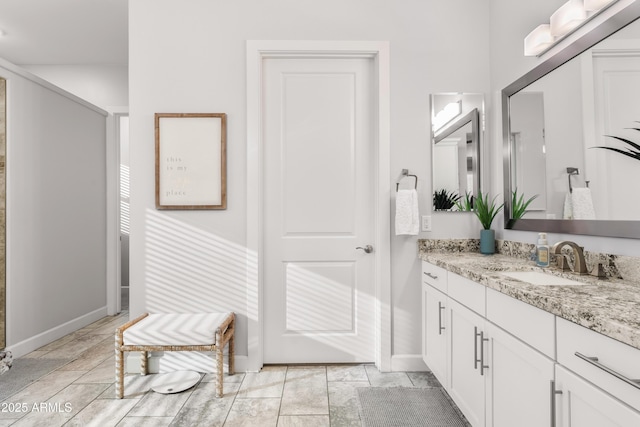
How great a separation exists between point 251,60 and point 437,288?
196 centimetres

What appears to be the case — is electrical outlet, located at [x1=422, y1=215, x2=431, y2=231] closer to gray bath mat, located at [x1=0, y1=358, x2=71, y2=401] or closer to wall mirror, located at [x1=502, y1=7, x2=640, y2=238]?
wall mirror, located at [x1=502, y1=7, x2=640, y2=238]

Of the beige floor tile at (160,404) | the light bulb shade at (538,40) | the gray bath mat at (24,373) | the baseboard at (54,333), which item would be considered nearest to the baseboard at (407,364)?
the beige floor tile at (160,404)

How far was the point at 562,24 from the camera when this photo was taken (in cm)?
180

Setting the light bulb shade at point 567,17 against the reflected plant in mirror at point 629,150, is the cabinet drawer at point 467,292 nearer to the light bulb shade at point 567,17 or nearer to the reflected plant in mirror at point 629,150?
the reflected plant in mirror at point 629,150

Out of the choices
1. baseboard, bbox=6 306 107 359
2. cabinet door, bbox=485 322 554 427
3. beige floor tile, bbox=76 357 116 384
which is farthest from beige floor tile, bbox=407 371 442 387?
baseboard, bbox=6 306 107 359

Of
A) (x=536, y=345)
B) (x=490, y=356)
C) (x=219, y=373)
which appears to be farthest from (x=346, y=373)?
(x=536, y=345)

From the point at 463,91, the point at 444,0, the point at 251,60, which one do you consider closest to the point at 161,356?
the point at 251,60

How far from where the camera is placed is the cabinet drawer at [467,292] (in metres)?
1.63

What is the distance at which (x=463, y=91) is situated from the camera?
262 centimetres

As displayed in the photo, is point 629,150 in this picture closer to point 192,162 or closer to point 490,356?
point 490,356

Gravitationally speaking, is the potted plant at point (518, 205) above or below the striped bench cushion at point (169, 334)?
above

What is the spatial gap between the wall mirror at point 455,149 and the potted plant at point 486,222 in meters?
0.12

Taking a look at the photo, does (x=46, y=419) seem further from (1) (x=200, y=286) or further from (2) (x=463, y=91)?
(2) (x=463, y=91)

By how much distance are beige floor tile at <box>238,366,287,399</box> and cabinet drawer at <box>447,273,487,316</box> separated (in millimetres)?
1221
